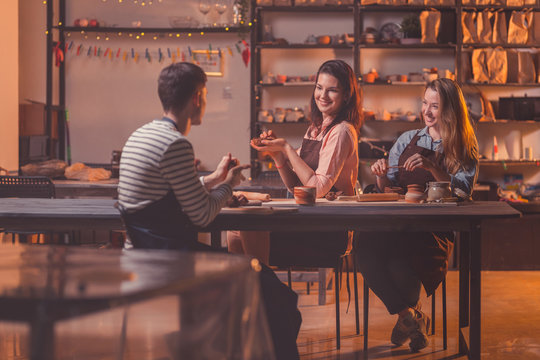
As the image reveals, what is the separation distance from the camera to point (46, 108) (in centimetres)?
618

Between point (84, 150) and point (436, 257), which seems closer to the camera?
point (436, 257)

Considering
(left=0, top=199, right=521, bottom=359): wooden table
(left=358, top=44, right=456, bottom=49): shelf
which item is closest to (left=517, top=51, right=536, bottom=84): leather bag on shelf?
(left=358, top=44, right=456, bottom=49): shelf

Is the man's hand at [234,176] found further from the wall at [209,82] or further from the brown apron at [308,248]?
the wall at [209,82]

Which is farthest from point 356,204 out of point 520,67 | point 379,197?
point 520,67

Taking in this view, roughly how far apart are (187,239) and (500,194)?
4153 millimetres

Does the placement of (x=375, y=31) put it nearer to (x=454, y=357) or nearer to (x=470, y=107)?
(x=470, y=107)

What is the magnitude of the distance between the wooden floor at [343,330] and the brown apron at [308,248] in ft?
1.50

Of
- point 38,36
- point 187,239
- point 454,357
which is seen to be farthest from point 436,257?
point 38,36

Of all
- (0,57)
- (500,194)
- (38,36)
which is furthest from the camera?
(38,36)

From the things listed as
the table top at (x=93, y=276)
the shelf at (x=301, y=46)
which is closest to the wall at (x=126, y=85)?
the shelf at (x=301, y=46)

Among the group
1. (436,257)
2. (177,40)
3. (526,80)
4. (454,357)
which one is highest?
(177,40)

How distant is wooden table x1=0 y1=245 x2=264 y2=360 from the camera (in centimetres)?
122

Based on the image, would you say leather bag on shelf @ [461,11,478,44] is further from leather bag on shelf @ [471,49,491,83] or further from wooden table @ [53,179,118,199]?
wooden table @ [53,179,118,199]

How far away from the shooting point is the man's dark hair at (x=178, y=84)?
2420 millimetres
